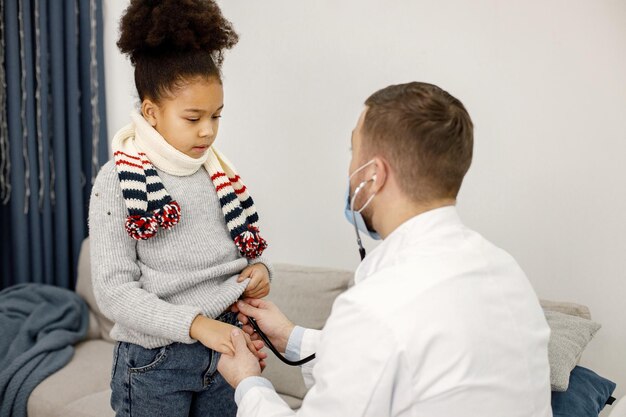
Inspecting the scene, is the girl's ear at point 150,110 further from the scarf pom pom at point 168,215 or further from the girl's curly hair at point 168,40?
the scarf pom pom at point 168,215

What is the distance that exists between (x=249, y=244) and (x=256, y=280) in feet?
0.28

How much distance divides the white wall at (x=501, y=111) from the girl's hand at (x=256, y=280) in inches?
42.8

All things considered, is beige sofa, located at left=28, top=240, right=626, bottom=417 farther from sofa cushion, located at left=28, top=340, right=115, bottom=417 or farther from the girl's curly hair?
the girl's curly hair

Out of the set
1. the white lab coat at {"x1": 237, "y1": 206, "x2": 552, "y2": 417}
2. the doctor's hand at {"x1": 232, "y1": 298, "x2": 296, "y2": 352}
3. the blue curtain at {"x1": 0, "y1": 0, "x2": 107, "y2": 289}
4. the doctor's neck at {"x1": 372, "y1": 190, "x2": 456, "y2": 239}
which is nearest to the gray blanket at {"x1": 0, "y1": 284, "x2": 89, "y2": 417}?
the blue curtain at {"x1": 0, "y1": 0, "x2": 107, "y2": 289}

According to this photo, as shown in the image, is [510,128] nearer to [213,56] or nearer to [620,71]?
[620,71]

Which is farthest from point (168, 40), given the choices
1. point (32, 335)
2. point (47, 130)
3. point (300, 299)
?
point (47, 130)

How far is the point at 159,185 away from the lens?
4.61ft

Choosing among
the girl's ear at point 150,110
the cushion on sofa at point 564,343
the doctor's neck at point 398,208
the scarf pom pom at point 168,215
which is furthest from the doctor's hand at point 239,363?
the cushion on sofa at point 564,343

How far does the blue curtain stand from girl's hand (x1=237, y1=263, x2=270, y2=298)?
189cm

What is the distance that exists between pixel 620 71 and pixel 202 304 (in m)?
1.57

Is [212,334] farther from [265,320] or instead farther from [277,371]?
[277,371]

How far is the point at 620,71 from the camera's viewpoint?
213cm

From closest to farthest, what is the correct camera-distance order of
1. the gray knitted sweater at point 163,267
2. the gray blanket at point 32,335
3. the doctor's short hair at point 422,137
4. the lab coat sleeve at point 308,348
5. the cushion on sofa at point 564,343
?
the doctor's short hair at point 422,137 → the gray knitted sweater at point 163,267 → the lab coat sleeve at point 308,348 → the cushion on sofa at point 564,343 → the gray blanket at point 32,335

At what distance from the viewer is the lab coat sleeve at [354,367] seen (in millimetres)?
1062
